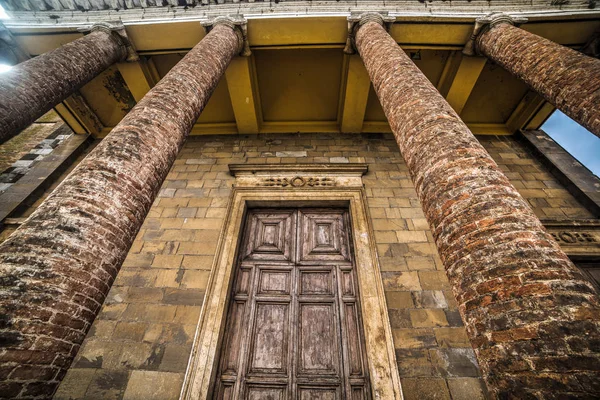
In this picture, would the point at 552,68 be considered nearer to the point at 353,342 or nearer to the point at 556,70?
the point at 556,70

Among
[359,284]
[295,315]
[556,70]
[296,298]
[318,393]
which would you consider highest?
[556,70]

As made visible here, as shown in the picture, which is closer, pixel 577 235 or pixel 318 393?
pixel 318 393

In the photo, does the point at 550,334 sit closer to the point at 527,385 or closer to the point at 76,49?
the point at 527,385

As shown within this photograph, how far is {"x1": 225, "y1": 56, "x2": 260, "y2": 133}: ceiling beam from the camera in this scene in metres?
5.48

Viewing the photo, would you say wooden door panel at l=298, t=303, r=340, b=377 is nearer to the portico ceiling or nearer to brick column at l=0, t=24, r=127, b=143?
the portico ceiling

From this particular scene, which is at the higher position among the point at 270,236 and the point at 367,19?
the point at 367,19

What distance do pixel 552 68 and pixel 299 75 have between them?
14.8ft

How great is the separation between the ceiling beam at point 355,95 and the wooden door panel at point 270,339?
4.54m

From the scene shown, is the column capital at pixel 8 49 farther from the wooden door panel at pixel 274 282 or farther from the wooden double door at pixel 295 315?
the wooden door panel at pixel 274 282

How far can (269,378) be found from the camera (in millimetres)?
3316

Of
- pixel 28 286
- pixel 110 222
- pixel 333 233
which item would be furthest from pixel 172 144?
pixel 333 233

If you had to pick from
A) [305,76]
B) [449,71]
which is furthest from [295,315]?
[449,71]

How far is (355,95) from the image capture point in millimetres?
5809

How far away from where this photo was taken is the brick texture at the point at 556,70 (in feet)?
10.3
